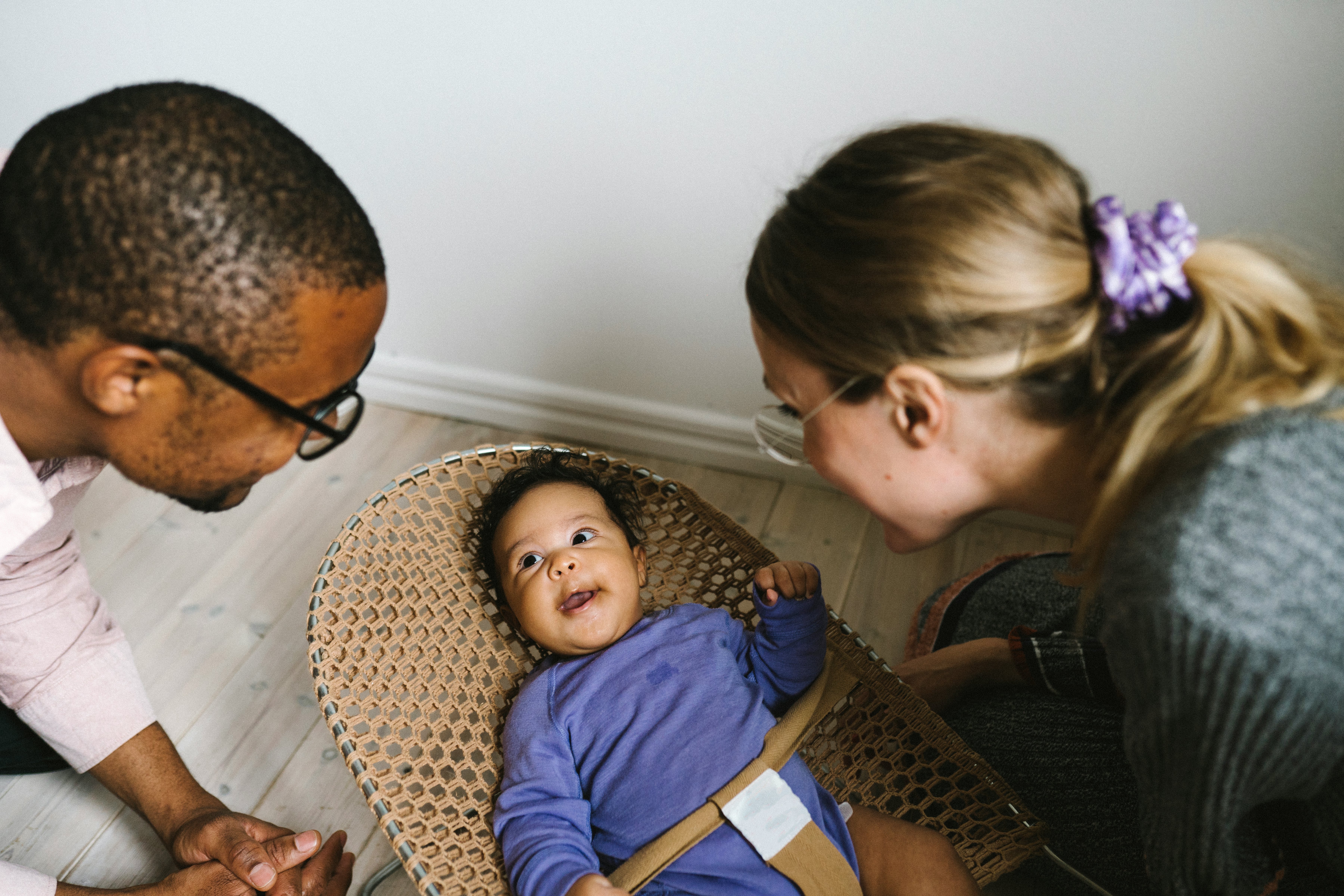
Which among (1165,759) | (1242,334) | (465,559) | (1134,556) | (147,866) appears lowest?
(147,866)

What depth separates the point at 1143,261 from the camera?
2.32 feet

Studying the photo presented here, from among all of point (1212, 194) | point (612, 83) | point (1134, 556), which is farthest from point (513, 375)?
point (1134, 556)

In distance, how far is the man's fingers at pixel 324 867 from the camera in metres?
1.10

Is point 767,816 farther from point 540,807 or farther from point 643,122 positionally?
point 643,122

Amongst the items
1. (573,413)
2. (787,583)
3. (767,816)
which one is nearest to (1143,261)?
(787,583)

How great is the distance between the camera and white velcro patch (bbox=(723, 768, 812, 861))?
100cm

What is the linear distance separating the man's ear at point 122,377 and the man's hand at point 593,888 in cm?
60

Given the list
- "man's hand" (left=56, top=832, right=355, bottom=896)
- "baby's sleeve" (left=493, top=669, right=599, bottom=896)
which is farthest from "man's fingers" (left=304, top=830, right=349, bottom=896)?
"baby's sleeve" (left=493, top=669, right=599, bottom=896)

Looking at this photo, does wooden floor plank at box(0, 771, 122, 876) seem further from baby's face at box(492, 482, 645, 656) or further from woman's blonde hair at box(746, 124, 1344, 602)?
woman's blonde hair at box(746, 124, 1344, 602)

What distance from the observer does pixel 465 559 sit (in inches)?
49.0

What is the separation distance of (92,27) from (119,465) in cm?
113

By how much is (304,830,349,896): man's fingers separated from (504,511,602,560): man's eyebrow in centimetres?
39

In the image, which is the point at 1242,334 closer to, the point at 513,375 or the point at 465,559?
the point at 465,559

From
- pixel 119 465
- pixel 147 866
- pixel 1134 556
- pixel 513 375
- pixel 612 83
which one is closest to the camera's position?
pixel 1134 556
